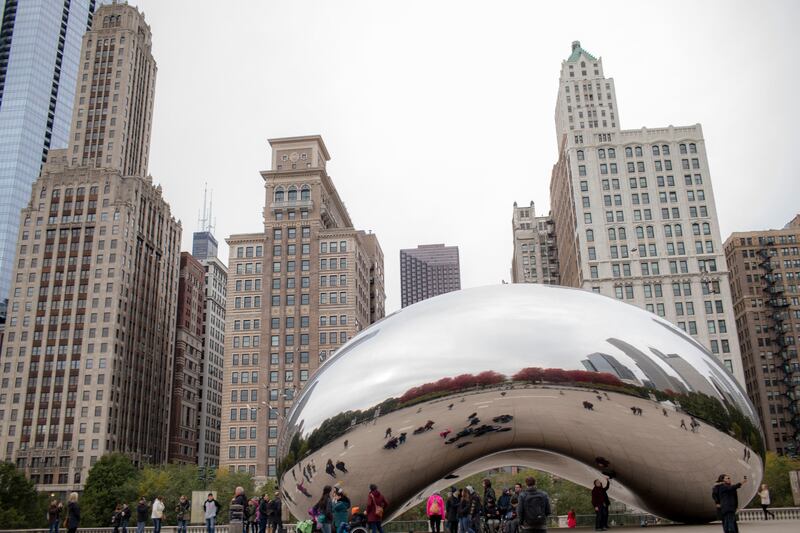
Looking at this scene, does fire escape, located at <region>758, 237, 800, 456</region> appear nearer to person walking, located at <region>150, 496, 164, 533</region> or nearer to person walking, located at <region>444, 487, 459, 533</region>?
person walking, located at <region>444, 487, 459, 533</region>

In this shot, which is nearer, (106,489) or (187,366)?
(106,489)

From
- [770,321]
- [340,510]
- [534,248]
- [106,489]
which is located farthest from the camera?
[534,248]

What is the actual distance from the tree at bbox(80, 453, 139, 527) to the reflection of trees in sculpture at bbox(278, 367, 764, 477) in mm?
66685

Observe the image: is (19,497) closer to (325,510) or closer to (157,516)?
(157,516)

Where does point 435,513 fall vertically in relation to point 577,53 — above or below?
below

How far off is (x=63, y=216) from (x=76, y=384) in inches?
1003

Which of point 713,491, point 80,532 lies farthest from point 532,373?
point 80,532

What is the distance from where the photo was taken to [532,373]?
11.2m

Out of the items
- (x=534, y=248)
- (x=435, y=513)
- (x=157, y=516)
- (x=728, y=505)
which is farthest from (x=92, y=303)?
(x=728, y=505)

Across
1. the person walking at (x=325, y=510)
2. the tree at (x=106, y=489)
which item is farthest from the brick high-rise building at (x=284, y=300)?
the person walking at (x=325, y=510)

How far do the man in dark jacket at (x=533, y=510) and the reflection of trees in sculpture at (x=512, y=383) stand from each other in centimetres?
201

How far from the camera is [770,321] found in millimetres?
109750

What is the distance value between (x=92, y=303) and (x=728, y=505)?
97.8 metres

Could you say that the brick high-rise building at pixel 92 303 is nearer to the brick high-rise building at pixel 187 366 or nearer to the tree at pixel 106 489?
the brick high-rise building at pixel 187 366
